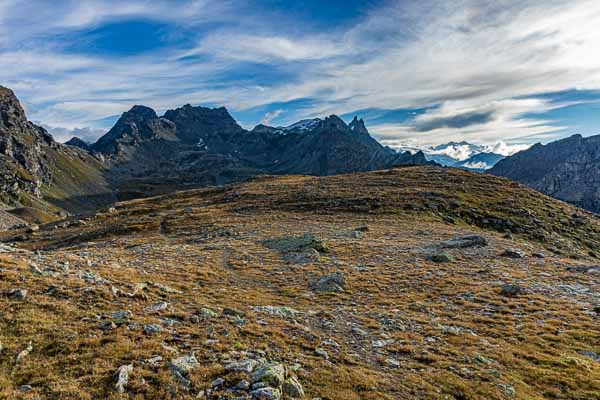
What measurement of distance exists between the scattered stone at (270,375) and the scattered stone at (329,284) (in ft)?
39.4

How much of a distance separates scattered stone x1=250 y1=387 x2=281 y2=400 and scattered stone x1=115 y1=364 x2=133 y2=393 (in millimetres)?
3916

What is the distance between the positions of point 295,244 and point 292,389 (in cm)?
2696

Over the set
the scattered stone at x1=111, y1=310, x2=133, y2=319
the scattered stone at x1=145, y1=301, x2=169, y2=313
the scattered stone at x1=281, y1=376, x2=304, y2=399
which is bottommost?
the scattered stone at x1=281, y1=376, x2=304, y2=399

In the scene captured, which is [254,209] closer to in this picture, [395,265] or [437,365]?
[395,265]

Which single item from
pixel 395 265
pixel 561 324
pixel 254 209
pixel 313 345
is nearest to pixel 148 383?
pixel 313 345

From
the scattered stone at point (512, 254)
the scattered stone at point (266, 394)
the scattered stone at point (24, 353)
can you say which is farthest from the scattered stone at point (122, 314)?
the scattered stone at point (512, 254)

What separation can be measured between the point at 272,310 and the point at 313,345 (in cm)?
456

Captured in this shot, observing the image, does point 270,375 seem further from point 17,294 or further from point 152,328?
point 17,294

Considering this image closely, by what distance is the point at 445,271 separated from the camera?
28.8 m

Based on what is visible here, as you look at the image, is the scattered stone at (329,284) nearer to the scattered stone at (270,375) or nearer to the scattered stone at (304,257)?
the scattered stone at (304,257)

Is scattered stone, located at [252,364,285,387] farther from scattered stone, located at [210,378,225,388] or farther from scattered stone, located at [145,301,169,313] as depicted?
scattered stone, located at [145,301,169,313]

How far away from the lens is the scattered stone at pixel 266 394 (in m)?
10.1

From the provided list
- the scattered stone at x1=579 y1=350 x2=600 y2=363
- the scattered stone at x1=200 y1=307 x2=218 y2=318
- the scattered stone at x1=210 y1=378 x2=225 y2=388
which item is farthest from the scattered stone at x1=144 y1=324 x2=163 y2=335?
the scattered stone at x1=579 y1=350 x2=600 y2=363

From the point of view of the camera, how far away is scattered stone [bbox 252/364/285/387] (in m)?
10.9
